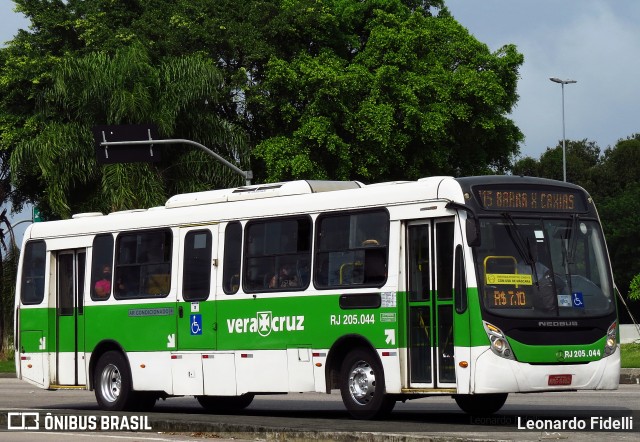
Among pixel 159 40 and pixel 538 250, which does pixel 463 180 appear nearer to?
pixel 538 250

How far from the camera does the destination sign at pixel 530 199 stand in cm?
1711

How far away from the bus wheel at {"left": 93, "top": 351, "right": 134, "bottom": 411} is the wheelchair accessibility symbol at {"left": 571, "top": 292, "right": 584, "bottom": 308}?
8.05 m

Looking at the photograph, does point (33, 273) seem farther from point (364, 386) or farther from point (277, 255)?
point (364, 386)

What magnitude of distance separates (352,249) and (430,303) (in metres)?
1.63

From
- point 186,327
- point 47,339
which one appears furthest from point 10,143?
point 186,327

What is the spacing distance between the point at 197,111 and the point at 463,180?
1153 inches

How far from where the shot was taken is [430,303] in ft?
56.3

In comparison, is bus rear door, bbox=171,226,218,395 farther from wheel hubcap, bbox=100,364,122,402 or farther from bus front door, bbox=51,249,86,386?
bus front door, bbox=51,249,86,386

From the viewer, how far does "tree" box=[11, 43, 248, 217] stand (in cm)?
4303

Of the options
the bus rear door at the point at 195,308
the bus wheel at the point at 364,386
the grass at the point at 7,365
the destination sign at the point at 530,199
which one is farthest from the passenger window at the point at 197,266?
the grass at the point at 7,365

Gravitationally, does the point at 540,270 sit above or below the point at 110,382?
above

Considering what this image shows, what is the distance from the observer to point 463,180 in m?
17.1

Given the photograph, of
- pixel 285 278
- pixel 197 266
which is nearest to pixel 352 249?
pixel 285 278

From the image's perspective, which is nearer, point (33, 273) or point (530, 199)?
point (530, 199)
